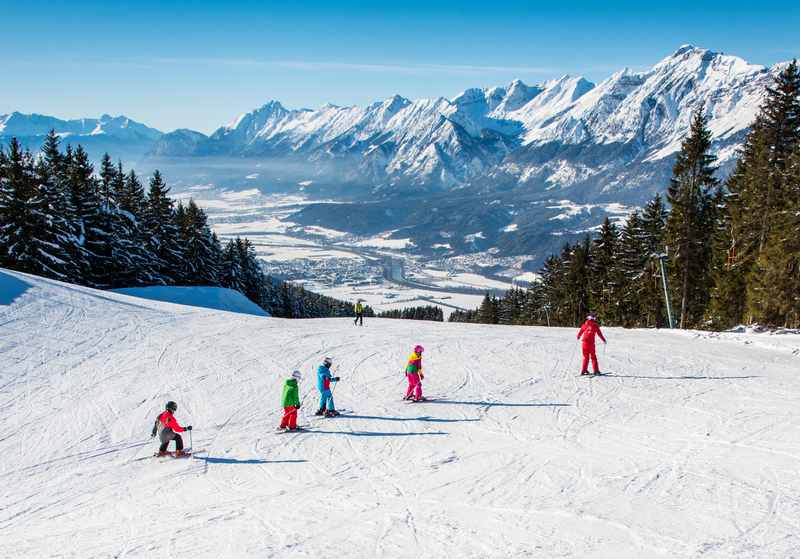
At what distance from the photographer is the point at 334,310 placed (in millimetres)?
97750

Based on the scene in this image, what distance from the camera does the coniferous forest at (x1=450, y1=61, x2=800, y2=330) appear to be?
29.9 metres

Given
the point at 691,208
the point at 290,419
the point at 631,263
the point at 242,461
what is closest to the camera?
the point at 242,461

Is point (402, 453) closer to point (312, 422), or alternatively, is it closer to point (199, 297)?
point (312, 422)

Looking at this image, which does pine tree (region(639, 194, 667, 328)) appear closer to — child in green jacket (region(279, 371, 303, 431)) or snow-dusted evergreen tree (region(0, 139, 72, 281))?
child in green jacket (region(279, 371, 303, 431))

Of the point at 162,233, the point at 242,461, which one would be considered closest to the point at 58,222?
the point at 162,233

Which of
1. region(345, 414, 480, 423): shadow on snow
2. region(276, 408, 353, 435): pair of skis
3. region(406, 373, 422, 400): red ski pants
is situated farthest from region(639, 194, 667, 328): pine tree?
region(276, 408, 353, 435): pair of skis

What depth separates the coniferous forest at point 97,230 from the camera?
38031 millimetres

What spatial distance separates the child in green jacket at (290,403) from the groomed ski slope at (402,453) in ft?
1.45

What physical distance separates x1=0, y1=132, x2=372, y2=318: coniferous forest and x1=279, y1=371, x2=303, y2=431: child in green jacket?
3341 centimetres

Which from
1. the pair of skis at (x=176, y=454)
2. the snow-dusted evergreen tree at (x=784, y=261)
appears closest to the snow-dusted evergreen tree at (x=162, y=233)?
the pair of skis at (x=176, y=454)

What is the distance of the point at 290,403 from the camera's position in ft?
42.6

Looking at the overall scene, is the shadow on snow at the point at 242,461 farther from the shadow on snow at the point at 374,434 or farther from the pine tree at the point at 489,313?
the pine tree at the point at 489,313

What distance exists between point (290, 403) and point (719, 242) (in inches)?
1388

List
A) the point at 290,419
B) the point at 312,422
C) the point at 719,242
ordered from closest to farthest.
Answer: the point at 290,419, the point at 312,422, the point at 719,242
